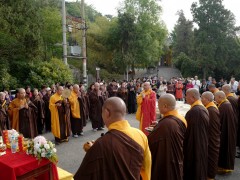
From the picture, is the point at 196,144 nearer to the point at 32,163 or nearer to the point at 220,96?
the point at 220,96

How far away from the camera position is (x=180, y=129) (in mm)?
4266

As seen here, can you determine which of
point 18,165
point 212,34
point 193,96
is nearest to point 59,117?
point 18,165

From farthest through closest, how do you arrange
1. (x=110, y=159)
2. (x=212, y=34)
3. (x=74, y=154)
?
1. (x=212, y=34)
2. (x=74, y=154)
3. (x=110, y=159)

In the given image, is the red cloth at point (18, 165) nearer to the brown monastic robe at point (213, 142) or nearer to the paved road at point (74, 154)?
the paved road at point (74, 154)

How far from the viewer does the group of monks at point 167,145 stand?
2797 mm

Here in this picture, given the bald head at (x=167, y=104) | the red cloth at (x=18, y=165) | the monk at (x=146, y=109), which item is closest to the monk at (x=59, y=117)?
the monk at (x=146, y=109)

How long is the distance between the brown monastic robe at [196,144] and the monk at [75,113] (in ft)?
16.9

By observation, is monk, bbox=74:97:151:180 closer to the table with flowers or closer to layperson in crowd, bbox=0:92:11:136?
the table with flowers

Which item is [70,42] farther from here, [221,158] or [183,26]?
[221,158]

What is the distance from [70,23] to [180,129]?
15560 mm

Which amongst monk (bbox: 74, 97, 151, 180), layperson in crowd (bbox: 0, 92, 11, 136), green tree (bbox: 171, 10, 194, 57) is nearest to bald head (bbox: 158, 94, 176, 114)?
monk (bbox: 74, 97, 151, 180)

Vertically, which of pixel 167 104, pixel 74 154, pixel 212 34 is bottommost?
pixel 74 154

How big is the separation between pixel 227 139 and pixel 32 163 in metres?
4.51

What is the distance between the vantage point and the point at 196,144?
504cm
